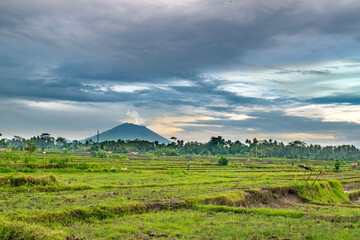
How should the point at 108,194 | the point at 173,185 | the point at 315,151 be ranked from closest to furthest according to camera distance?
the point at 108,194, the point at 173,185, the point at 315,151

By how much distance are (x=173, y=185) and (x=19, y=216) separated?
1640 cm

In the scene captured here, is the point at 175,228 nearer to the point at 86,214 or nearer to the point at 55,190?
the point at 86,214

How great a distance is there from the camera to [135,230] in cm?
1189

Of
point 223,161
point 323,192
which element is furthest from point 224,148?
point 323,192

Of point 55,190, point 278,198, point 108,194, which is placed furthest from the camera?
point 278,198

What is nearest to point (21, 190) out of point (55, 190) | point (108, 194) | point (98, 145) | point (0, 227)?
point (55, 190)

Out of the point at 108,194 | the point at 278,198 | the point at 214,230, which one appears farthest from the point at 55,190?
the point at 278,198

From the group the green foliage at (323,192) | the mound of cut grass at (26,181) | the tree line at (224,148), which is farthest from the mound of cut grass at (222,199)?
the tree line at (224,148)

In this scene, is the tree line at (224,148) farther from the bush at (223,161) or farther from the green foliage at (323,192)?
the green foliage at (323,192)

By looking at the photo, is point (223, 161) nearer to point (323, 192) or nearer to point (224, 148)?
point (323, 192)

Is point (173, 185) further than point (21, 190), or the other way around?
point (173, 185)

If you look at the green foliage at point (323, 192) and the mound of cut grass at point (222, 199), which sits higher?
the mound of cut grass at point (222, 199)

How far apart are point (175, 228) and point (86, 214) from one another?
4.01 m

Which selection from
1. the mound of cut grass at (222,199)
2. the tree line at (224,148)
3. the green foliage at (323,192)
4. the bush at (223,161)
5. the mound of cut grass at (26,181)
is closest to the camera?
the mound of cut grass at (222,199)
